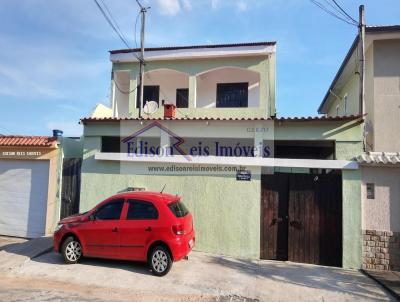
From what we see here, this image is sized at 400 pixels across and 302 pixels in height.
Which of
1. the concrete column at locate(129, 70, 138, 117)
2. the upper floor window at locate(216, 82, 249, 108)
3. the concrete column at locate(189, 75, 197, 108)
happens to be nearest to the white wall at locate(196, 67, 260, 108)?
the upper floor window at locate(216, 82, 249, 108)

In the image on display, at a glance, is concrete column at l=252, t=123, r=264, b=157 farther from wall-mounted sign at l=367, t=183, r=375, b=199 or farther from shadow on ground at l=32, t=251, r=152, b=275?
shadow on ground at l=32, t=251, r=152, b=275

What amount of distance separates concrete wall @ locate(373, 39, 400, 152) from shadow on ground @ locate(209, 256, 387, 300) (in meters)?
4.49

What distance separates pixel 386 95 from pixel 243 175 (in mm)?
5511

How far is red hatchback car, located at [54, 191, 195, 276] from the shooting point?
23.2ft

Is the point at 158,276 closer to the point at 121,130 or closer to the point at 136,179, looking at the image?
the point at 136,179

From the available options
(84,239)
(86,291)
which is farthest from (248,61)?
(86,291)

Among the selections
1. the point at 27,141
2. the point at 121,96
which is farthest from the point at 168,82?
the point at 27,141

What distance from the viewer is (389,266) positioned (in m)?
8.12

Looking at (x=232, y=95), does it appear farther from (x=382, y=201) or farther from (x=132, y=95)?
(x=382, y=201)

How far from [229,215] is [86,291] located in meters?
4.20

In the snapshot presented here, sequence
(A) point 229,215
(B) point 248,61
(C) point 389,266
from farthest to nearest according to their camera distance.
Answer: (B) point 248,61
(A) point 229,215
(C) point 389,266

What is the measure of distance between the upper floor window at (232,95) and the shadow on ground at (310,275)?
300 inches

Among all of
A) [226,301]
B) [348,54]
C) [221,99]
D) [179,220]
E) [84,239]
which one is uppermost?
[348,54]

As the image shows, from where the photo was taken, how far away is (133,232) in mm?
7258
